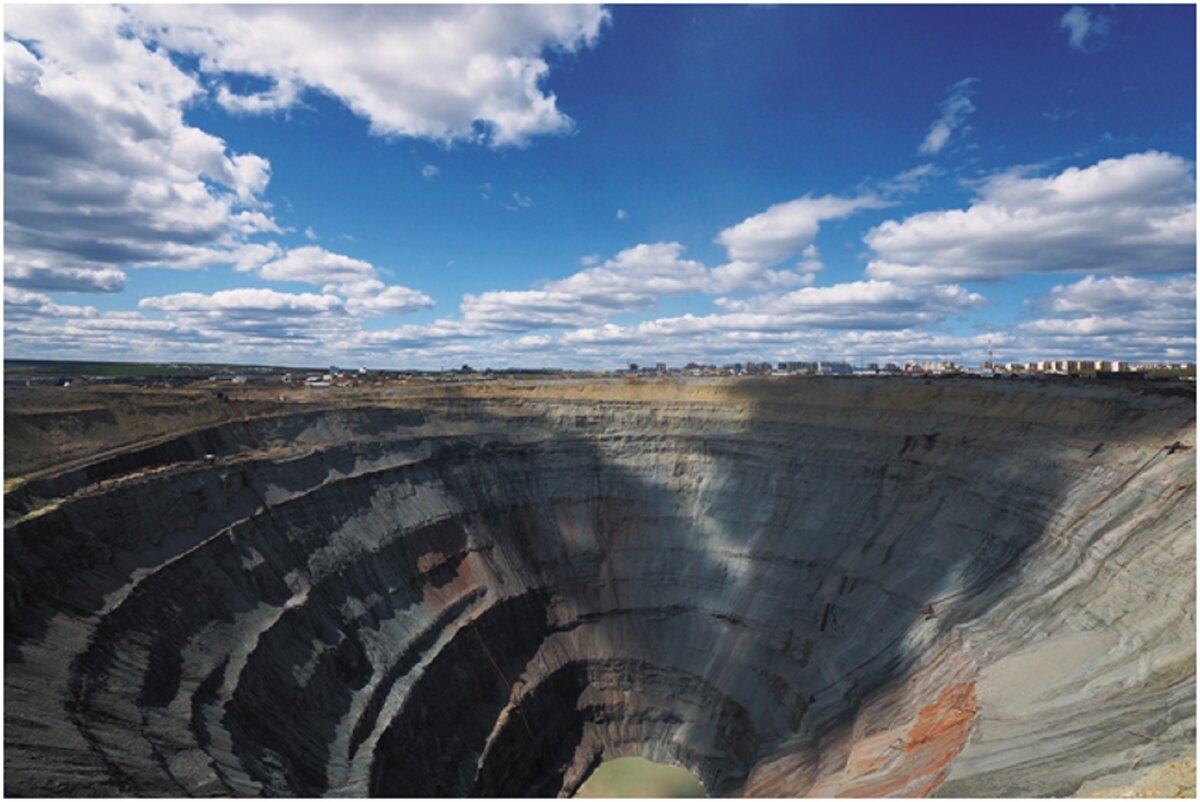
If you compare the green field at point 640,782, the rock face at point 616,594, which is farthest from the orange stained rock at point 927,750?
the green field at point 640,782

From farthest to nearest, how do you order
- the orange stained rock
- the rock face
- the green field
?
1. the green field
2. the rock face
3. the orange stained rock

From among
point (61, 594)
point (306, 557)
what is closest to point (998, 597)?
point (306, 557)

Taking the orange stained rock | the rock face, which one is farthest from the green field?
the orange stained rock

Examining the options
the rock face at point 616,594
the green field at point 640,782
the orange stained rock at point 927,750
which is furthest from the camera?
the green field at point 640,782

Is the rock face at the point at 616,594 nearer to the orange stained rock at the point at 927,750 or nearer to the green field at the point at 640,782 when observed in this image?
the orange stained rock at the point at 927,750

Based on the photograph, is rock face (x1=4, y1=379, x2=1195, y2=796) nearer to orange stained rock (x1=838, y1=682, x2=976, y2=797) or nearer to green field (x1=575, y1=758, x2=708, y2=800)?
orange stained rock (x1=838, y1=682, x2=976, y2=797)

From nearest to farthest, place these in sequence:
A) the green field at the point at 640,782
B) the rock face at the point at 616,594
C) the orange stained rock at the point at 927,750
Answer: the orange stained rock at the point at 927,750, the rock face at the point at 616,594, the green field at the point at 640,782

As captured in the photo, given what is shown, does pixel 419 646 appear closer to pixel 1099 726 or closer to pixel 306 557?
pixel 306 557
